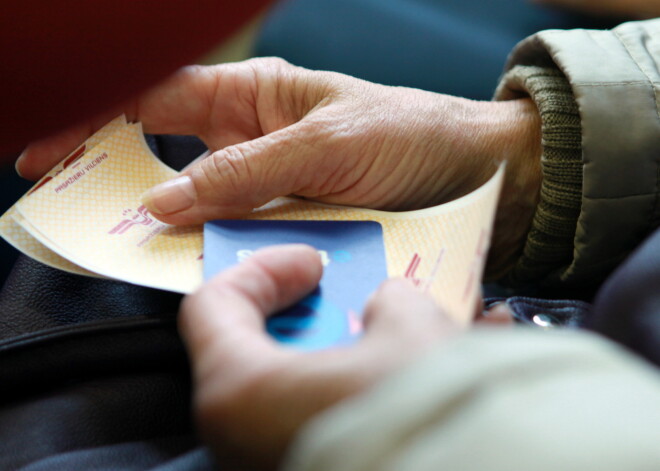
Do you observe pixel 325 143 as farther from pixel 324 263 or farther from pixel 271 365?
pixel 271 365

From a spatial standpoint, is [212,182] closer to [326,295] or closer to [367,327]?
[326,295]

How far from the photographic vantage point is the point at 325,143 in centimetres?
68

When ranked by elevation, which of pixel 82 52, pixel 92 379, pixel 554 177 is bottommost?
pixel 92 379

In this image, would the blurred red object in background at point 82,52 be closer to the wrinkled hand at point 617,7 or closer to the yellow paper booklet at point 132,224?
the yellow paper booklet at point 132,224

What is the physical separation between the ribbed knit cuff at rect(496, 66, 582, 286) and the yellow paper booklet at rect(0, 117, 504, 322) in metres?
0.17

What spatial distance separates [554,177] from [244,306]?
1.37ft

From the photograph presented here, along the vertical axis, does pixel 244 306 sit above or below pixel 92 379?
above

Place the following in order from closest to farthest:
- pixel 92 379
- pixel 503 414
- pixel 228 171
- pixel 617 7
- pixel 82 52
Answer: pixel 503 414, pixel 82 52, pixel 92 379, pixel 228 171, pixel 617 7

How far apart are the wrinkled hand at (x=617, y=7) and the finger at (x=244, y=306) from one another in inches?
37.0

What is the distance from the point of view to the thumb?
625 millimetres

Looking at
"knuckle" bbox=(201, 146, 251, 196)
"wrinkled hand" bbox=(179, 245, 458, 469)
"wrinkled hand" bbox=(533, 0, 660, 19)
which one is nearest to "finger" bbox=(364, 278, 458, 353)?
"wrinkled hand" bbox=(179, 245, 458, 469)

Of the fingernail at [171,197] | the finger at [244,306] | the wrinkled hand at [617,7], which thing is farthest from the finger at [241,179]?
the wrinkled hand at [617,7]

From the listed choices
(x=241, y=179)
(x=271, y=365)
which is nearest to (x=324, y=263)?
(x=241, y=179)

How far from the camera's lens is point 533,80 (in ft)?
2.46
